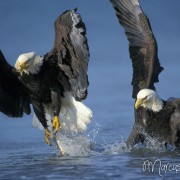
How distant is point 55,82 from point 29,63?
20.4 inches

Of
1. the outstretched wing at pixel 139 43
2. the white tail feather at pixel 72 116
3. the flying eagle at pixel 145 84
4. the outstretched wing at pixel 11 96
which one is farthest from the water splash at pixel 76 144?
the outstretched wing at pixel 139 43

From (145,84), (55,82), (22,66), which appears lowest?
(145,84)

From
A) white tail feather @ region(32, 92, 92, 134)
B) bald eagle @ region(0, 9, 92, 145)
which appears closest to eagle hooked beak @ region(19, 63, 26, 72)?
bald eagle @ region(0, 9, 92, 145)

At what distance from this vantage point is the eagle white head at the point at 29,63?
8.49 metres

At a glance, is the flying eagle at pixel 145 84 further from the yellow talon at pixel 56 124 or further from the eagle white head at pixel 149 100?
the yellow talon at pixel 56 124

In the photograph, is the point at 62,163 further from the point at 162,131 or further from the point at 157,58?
the point at 157,58

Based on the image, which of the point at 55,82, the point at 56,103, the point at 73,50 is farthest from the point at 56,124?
the point at 73,50

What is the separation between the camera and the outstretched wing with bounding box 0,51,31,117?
8.75 m

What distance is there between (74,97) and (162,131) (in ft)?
4.30

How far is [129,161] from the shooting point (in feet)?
23.1

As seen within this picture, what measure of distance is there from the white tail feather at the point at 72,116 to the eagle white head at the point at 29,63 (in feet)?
2.10

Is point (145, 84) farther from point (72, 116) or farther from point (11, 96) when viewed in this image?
point (11, 96)

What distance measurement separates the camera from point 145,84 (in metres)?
9.66

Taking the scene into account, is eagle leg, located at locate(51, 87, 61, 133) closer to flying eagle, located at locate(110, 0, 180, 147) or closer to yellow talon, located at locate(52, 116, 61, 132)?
yellow talon, located at locate(52, 116, 61, 132)
